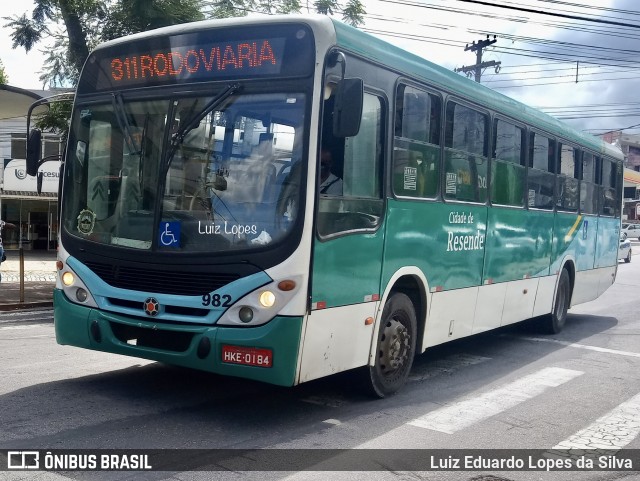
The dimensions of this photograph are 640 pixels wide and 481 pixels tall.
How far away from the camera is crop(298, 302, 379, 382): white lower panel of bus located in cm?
595

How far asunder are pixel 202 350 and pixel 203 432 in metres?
0.64

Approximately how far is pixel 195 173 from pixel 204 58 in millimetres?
1010

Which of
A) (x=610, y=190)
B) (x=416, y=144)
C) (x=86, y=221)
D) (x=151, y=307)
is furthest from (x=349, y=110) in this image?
(x=610, y=190)

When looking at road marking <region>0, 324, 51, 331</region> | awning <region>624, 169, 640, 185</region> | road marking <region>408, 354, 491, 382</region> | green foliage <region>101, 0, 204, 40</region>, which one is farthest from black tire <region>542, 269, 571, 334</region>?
awning <region>624, 169, 640, 185</region>

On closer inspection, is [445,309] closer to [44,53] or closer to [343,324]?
[343,324]

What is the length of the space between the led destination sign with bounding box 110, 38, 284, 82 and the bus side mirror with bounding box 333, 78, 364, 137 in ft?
1.92

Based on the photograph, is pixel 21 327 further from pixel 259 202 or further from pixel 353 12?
pixel 353 12

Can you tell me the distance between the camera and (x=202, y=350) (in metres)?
5.95

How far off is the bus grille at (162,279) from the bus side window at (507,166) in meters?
4.65

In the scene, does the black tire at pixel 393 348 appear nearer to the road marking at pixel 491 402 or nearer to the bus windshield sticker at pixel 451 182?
the road marking at pixel 491 402

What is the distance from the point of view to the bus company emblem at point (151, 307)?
6.16 meters

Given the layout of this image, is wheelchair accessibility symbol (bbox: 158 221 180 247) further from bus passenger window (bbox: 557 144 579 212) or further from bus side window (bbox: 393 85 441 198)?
bus passenger window (bbox: 557 144 579 212)

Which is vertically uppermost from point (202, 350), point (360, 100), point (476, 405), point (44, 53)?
point (44, 53)

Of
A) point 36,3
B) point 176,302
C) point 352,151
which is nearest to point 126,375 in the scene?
point 176,302
